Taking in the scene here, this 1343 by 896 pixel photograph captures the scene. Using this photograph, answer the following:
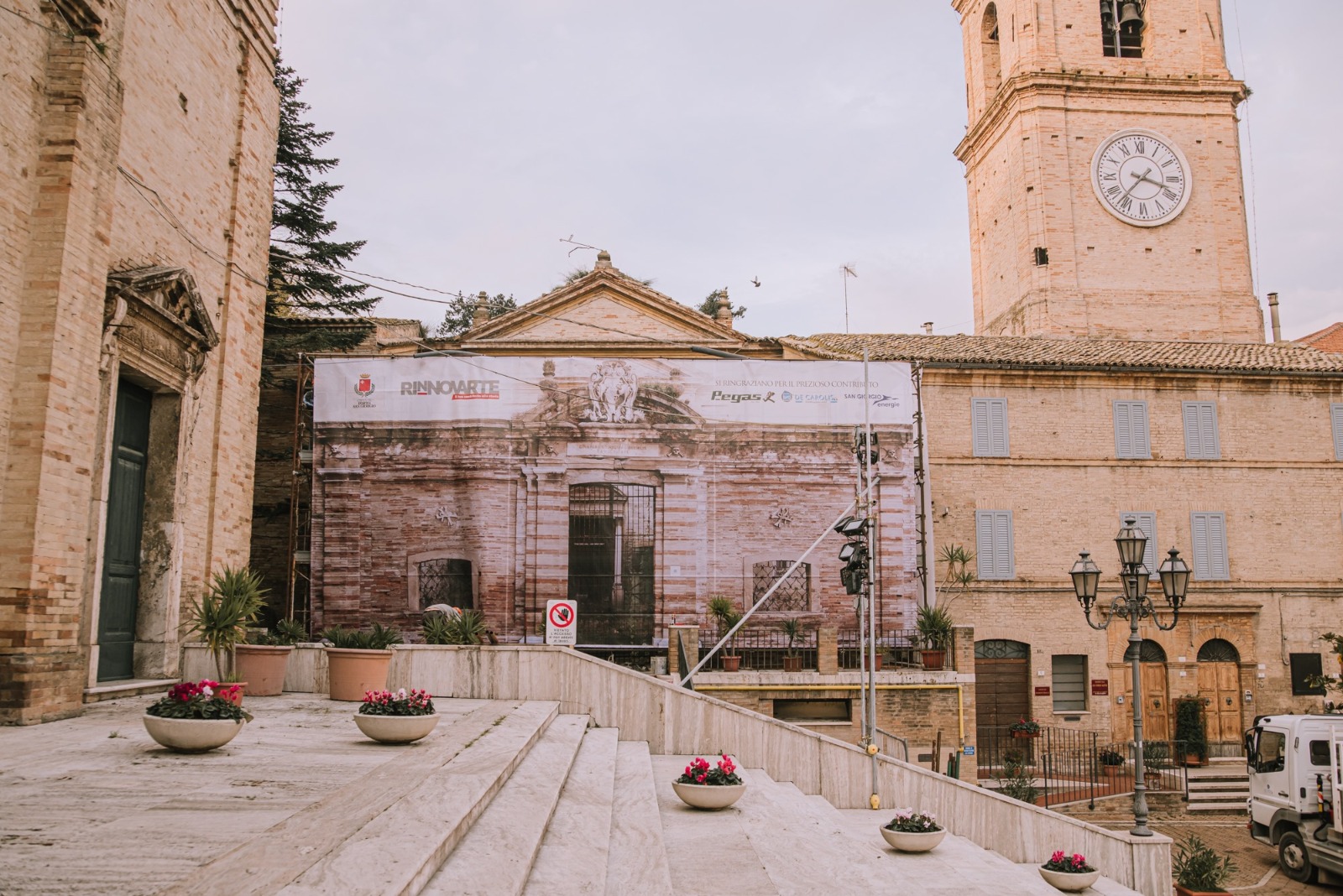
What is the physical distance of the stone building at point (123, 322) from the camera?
9.19m

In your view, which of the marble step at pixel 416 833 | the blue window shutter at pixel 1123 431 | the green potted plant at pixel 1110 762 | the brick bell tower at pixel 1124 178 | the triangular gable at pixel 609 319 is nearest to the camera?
the marble step at pixel 416 833

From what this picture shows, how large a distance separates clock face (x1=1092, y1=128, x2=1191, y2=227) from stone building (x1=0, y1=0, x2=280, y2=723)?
23334mm

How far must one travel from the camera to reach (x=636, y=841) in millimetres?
7012

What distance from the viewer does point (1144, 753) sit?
21.3 meters

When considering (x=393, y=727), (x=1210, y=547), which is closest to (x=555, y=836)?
(x=393, y=727)

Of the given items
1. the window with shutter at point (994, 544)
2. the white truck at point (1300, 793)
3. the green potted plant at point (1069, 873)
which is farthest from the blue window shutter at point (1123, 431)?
the green potted plant at point (1069, 873)

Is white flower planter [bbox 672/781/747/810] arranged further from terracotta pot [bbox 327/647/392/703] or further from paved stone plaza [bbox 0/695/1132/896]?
terracotta pot [bbox 327/647/392/703]

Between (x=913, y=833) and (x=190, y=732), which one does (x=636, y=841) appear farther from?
(x=913, y=833)

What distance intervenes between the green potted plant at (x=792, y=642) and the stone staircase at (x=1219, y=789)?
7.82 meters

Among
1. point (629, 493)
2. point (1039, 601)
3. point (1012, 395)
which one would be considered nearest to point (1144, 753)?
point (1039, 601)

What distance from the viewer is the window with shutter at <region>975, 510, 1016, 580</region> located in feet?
75.2

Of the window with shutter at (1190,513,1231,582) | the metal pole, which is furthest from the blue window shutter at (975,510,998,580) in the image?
the metal pole

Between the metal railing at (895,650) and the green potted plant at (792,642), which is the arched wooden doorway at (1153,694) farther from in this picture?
the green potted plant at (792,642)

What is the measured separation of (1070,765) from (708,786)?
586 inches
